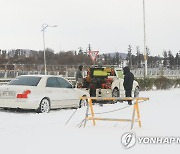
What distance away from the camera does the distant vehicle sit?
17.4 meters

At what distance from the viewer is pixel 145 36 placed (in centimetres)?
3888

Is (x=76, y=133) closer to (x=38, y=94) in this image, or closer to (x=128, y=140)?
(x=128, y=140)

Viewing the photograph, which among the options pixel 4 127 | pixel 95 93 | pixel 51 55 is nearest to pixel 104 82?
pixel 95 93

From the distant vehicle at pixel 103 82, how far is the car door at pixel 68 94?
2.28 meters

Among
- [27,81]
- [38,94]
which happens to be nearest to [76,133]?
[38,94]

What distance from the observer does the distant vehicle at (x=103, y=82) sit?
17.4m

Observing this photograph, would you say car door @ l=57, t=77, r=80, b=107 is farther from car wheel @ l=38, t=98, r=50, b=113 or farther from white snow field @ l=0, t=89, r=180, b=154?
white snow field @ l=0, t=89, r=180, b=154

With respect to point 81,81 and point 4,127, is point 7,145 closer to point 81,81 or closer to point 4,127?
point 4,127

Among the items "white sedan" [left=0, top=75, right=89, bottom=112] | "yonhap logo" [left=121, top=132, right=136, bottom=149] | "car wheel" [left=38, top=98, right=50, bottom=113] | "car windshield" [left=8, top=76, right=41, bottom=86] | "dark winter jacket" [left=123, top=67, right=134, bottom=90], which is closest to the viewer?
"yonhap logo" [left=121, top=132, right=136, bottom=149]

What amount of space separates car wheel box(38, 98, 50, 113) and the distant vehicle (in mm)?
4149

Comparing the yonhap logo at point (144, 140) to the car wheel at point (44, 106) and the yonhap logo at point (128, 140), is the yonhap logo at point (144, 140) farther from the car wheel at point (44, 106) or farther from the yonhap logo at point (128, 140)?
the car wheel at point (44, 106)

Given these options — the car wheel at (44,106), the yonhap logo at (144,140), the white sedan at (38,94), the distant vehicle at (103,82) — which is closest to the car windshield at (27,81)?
the white sedan at (38,94)

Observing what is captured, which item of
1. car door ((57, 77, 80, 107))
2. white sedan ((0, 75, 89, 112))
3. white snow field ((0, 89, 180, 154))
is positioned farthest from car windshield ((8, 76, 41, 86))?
white snow field ((0, 89, 180, 154))

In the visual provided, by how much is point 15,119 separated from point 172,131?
4823 millimetres
